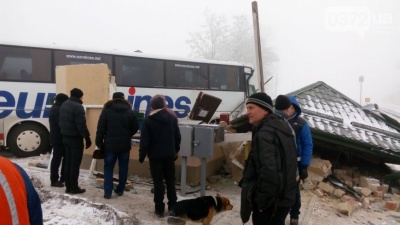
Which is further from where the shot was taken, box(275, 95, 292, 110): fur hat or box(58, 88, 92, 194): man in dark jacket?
box(58, 88, 92, 194): man in dark jacket

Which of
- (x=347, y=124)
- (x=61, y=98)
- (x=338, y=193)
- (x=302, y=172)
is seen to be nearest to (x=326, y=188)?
(x=338, y=193)

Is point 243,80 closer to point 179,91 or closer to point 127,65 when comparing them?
point 179,91

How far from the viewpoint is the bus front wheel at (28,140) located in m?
9.26

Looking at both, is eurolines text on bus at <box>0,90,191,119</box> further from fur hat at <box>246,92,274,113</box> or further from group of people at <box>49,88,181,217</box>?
fur hat at <box>246,92,274,113</box>

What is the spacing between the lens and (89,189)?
6035 mm

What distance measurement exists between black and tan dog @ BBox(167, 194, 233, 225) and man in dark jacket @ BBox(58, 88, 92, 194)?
219 cm

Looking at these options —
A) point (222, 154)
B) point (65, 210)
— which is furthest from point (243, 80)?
point (65, 210)

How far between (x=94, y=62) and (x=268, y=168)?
8.91 metres

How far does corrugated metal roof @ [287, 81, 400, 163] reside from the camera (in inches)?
256

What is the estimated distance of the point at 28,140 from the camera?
935 cm

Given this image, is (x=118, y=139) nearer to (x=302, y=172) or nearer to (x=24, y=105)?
(x=302, y=172)

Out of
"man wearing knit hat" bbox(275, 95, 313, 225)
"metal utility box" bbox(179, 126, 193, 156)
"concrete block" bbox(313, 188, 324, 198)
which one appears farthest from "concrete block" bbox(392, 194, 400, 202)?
"metal utility box" bbox(179, 126, 193, 156)

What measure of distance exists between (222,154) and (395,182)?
3.63 meters

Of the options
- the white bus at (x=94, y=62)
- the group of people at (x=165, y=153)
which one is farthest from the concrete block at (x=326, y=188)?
the white bus at (x=94, y=62)
